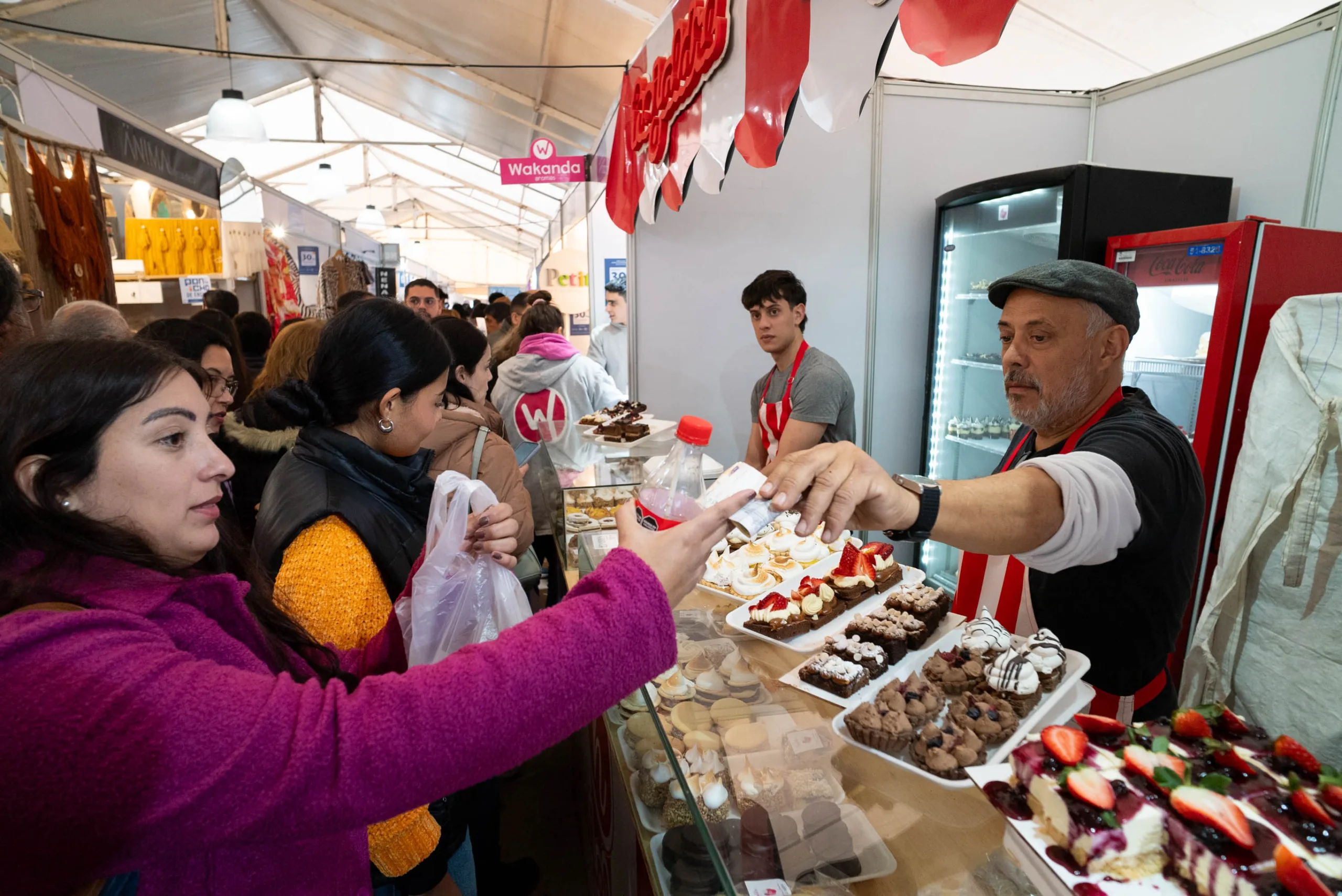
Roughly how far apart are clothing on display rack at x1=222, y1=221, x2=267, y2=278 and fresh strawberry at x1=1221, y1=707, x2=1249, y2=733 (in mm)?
10206

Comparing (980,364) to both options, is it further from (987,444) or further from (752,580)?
(752,580)

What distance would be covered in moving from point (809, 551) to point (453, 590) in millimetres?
1441

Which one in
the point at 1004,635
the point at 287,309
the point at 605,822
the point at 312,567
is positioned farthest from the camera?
the point at 287,309

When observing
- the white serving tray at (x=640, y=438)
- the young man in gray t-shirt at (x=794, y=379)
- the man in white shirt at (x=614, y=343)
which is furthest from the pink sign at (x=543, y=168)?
the young man in gray t-shirt at (x=794, y=379)

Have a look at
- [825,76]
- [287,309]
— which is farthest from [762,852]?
[287,309]

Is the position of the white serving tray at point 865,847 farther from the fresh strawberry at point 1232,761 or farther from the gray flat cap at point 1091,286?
the gray flat cap at point 1091,286

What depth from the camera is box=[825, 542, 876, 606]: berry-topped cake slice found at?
2.25 meters

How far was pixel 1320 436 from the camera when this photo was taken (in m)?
2.48

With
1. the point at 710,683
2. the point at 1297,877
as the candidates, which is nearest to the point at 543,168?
the point at 710,683

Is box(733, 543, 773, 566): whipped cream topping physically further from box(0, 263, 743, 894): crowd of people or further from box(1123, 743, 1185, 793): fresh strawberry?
box(1123, 743, 1185, 793): fresh strawberry

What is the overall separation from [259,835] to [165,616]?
391 millimetres

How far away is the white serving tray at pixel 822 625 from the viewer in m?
2.01

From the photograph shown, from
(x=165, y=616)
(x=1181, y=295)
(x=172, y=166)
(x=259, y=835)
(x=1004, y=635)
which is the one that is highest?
(x=172, y=166)

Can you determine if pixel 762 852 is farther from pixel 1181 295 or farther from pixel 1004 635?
pixel 1181 295
